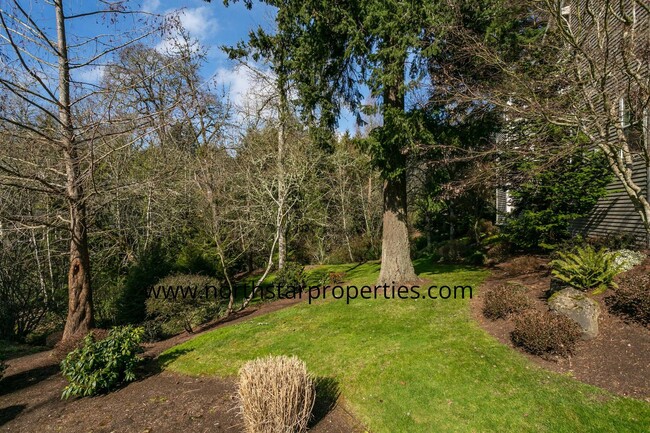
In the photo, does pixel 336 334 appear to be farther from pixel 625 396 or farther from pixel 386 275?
pixel 625 396

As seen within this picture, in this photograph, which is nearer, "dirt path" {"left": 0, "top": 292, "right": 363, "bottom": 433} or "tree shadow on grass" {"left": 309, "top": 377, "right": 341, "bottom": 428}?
"dirt path" {"left": 0, "top": 292, "right": 363, "bottom": 433}

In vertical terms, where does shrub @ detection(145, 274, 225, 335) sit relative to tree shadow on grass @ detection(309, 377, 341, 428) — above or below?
above

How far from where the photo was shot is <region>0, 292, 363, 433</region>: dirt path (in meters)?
4.43

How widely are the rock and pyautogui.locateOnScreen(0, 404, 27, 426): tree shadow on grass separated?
880 centimetres

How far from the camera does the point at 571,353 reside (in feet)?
17.4

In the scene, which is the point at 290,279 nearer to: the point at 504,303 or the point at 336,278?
the point at 336,278

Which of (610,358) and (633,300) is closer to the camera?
(610,358)

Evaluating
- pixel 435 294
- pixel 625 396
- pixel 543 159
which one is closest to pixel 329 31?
pixel 543 159

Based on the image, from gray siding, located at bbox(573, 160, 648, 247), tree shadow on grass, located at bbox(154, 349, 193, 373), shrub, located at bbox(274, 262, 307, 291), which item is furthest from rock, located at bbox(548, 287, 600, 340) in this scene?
shrub, located at bbox(274, 262, 307, 291)

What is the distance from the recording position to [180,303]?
30.1 ft

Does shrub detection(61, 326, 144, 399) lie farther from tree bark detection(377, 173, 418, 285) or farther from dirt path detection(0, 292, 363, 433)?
tree bark detection(377, 173, 418, 285)

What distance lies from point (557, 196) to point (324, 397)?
9339 millimetres

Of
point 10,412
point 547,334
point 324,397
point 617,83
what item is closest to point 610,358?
point 547,334

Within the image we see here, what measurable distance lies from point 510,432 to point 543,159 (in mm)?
7140
